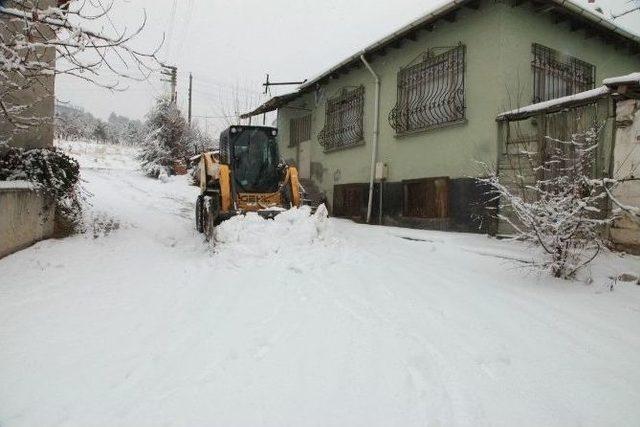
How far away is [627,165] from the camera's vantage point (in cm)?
502

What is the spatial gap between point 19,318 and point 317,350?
2679 mm

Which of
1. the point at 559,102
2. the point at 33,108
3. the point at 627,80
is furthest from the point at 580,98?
the point at 33,108

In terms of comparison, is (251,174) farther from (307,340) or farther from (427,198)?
(307,340)

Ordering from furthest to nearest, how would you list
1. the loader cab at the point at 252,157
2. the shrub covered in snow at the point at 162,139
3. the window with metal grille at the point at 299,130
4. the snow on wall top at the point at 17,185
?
the shrub covered in snow at the point at 162,139, the window with metal grille at the point at 299,130, the loader cab at the point at 252,157, the snow on wall top at the point at 17,185

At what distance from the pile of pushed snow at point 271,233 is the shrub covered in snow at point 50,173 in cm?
268

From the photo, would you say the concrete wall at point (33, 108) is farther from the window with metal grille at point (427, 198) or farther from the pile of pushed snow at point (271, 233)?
the window with metal grille at point (427, 198)

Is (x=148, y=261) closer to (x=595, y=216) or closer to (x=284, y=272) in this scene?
(x=284, y=272)

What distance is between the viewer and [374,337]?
2977mm

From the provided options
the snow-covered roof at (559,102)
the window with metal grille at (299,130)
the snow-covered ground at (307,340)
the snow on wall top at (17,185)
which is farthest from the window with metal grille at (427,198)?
the snow on wall top at (17,185)

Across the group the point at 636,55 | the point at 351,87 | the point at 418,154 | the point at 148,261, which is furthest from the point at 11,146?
the point at 636,55

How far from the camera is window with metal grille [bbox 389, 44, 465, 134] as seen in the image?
7875 mm

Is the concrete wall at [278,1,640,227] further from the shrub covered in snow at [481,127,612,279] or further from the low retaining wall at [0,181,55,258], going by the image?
the low retaining wall at [0,181,55,258]

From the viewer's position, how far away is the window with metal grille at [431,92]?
7875mm

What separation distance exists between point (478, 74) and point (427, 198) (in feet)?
8.97
